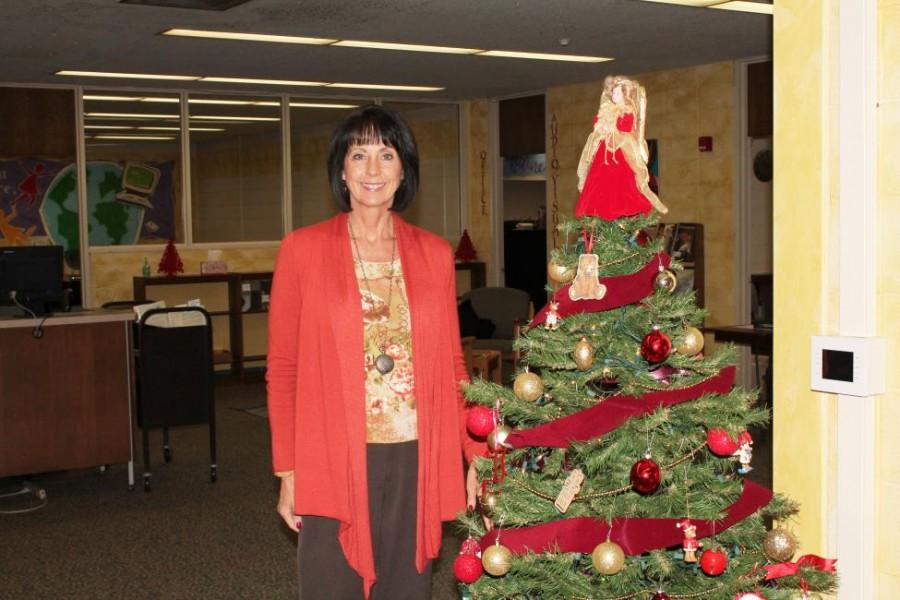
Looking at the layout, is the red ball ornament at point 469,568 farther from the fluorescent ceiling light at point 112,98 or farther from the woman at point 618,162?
the fluorescent ceiling light at point 112,98

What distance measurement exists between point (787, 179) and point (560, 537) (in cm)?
109

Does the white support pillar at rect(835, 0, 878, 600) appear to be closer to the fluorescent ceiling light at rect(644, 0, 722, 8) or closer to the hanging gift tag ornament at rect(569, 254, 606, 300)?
the hanging gift tag ornament at rect(569, 254, 606, 300)

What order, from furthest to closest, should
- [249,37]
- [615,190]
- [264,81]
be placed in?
[264,81]
[249,37]
[615,190]

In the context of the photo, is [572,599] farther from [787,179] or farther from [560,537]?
[787,179]

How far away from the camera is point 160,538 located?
5090 mm

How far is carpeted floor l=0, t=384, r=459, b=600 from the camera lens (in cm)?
439

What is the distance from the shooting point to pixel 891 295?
2502mm

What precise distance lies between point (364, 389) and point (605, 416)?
0.55 meters

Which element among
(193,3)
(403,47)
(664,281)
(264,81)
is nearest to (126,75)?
(264,81)

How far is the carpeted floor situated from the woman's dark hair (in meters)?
2.15

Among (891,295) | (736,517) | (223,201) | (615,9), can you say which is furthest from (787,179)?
(223,201)

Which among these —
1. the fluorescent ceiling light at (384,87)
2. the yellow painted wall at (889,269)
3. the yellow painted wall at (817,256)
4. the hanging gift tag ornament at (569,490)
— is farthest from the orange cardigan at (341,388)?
the fluorescent ceiling light at (384,87)

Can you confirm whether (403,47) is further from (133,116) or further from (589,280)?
(589,280)

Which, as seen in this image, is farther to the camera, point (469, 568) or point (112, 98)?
point (112, 98)
